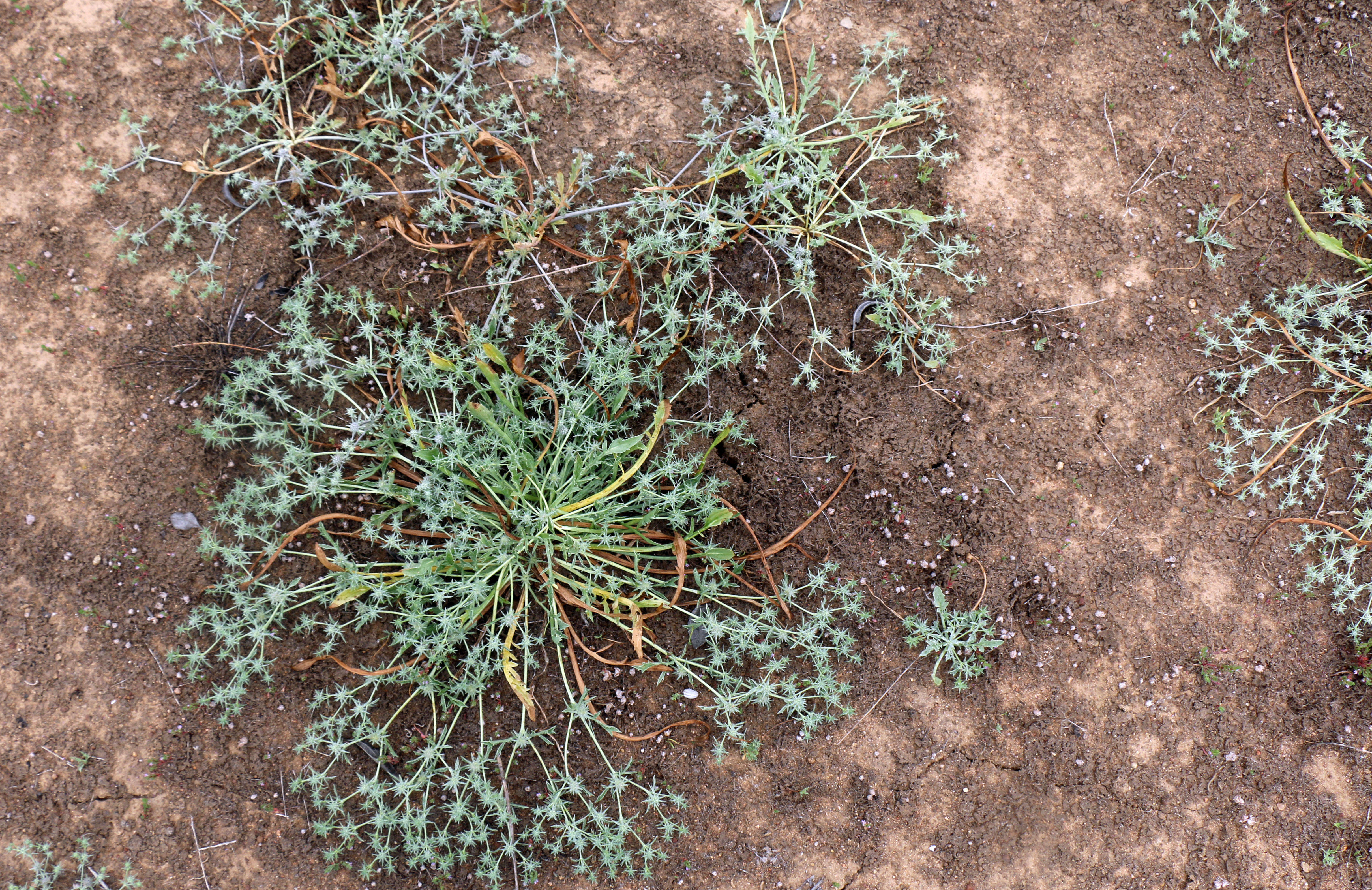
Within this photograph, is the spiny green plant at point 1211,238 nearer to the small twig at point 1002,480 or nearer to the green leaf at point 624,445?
the small twig at point 1002,480

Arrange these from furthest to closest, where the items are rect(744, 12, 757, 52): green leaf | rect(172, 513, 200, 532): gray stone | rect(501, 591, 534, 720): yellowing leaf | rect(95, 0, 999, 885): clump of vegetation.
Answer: rect(744, 12, 757, 52): green leaf
rect(172, 513, 200, 532): gray stone
rect(95, 0, 999, 885): clump of vegetation
rect(501, 591, 534, 720): yellowing leaf

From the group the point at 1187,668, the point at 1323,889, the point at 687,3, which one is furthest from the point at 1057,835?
the point at 687,3

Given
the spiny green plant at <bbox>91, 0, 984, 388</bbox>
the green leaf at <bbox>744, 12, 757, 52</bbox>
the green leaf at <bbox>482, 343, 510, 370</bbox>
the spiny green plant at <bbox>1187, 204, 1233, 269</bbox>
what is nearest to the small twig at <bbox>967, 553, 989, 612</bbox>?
the spiny green plant at <bbox>91, 0, 984, 388</bbox>

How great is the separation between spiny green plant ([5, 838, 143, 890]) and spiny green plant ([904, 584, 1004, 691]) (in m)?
3.53

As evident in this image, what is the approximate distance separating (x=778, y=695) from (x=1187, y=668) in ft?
6.32

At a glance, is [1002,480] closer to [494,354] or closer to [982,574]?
[982,574]

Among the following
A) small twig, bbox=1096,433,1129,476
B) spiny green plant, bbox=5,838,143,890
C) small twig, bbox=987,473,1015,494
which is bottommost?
spiny green plant, bbox=5,838,143,890

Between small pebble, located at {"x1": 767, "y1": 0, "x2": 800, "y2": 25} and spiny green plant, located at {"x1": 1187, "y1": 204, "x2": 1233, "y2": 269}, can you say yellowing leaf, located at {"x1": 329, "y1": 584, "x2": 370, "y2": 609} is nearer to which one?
small pebble, located at {"x1": 767, "y1": 0, "x2": 800, "y2": 25}

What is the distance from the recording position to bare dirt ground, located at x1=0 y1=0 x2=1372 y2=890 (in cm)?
308

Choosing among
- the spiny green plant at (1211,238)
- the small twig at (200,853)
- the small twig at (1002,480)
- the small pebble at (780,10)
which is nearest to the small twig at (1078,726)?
the small twig at (1002,480)

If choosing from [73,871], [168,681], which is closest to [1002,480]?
[168,681]

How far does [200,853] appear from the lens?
3.06m

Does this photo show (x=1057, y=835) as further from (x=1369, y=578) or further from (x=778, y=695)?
(x=1369, y=578)

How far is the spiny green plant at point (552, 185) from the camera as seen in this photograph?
3.19m
